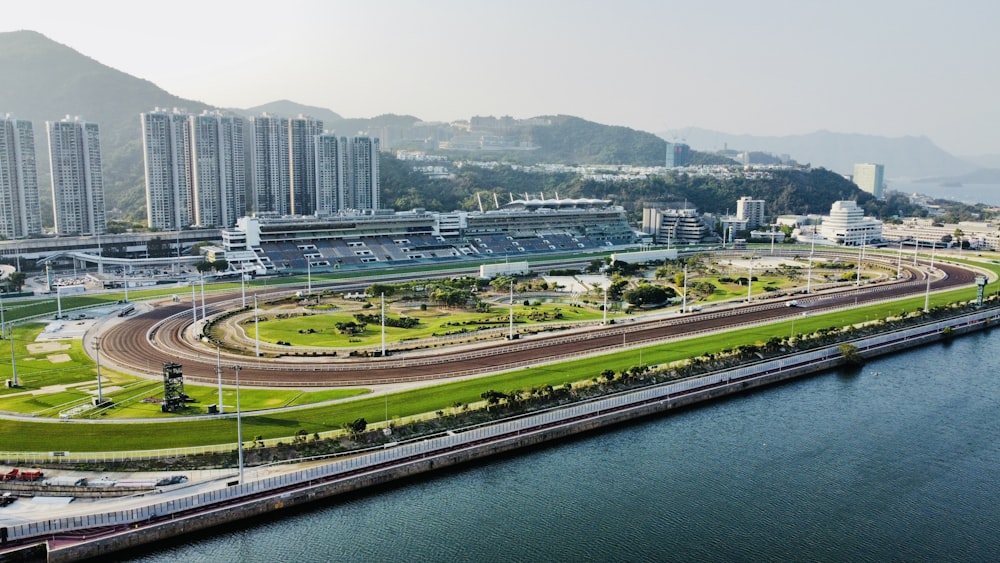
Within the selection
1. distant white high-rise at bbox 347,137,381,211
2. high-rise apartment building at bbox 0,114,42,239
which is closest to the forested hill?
distant white high-rise at bbox 347,137,381,211

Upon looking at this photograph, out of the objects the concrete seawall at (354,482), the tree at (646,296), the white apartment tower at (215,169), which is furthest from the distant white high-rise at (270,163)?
the concrete seawall at (354,482)

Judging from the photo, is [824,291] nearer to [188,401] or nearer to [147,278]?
[188,401]

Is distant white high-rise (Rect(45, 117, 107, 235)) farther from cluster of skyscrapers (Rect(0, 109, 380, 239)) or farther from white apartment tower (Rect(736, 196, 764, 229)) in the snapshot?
white apartment tower (Rect(736, 196, 764, 229))

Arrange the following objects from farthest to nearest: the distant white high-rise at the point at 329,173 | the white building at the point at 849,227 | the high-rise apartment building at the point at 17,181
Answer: the white building at the point at 849,227, the distant white high-rise at the point at 329,173, the high-rise apartment building at the point at 17,181

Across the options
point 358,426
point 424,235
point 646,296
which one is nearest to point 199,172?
point 424,235

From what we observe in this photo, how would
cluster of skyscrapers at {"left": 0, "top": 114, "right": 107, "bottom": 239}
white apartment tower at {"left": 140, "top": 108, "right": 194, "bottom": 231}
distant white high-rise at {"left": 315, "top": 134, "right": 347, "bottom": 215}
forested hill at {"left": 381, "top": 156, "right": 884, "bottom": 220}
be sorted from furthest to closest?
forested hill at {"left": 381, "top": 156, "right": 884, "bottom": 220} < distant white high-rise at {"left": 315, "top": 134, "right": 347, "bottom": 215} < white apartment tower at {"left": 140, "top": 108, "right": 194, "bottom": 231} < cluster of skyscrapers at {"left": 0, "top": 114, "right": 107, "bottom": 239}

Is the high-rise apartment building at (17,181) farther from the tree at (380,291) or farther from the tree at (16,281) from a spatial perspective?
the tree at (380,291)

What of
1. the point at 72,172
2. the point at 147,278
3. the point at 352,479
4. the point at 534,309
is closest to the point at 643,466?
the point at 352,479
